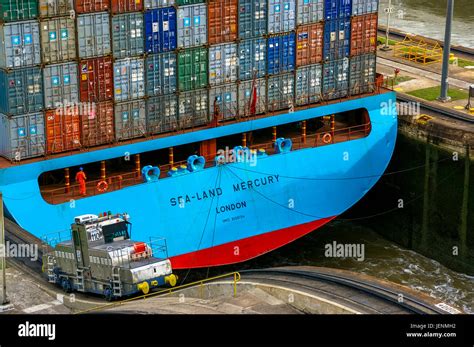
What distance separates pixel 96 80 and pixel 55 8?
4814 mm

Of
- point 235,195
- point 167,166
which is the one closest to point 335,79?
point 235,195

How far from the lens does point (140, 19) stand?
57344 mm

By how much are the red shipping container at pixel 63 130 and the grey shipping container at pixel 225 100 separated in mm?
9101

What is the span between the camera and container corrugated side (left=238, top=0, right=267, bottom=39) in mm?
61009

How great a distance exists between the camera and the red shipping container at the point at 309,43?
6391 cm

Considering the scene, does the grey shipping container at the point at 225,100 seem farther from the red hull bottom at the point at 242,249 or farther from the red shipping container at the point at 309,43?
the red hull bottom at the point at 242,249

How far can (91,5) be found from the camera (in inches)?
2183

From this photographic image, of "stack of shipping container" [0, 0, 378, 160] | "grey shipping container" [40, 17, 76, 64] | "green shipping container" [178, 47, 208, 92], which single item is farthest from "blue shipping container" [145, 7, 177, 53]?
"grey shipping container" [40, 17, 76, 64]

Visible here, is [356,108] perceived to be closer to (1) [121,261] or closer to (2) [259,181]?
(2) [259,181]

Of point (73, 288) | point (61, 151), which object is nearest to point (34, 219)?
point (61, 151)

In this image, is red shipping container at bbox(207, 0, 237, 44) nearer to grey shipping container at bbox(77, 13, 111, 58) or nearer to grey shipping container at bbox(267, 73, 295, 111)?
grey shipping container at bbox(267, 73, 295, 111)

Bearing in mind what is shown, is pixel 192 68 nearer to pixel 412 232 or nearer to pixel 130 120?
pixel 130 120

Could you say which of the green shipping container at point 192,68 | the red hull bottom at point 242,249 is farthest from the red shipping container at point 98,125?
the red hull bottom at point 242,249

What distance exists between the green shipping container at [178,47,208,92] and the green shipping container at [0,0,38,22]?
966 cm
